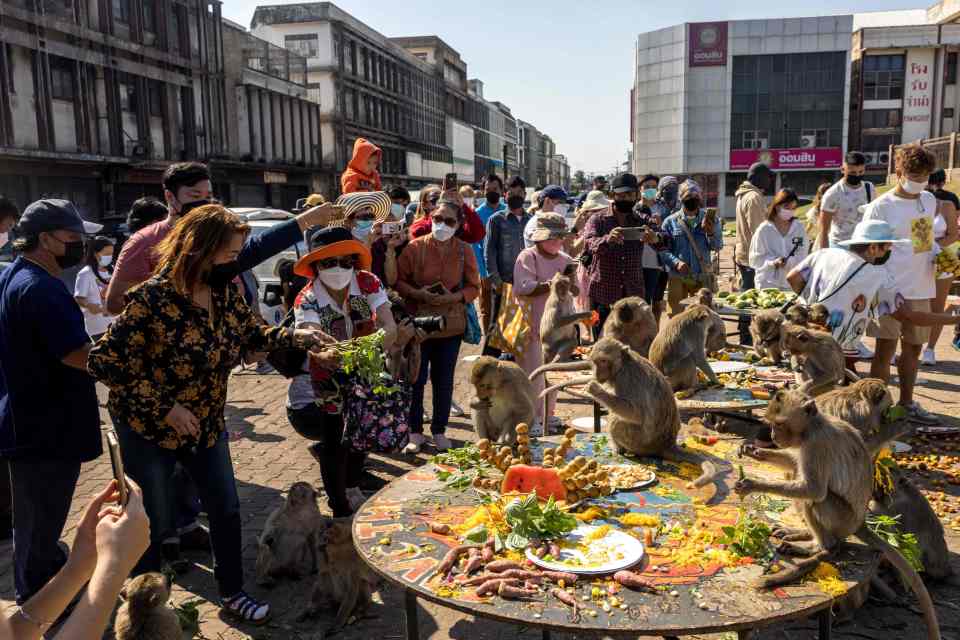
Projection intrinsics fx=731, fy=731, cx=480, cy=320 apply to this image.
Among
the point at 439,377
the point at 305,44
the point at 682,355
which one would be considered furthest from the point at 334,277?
the point at 305,44

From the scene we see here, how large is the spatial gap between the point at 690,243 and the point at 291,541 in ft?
21.1

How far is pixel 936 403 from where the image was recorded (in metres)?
8.23

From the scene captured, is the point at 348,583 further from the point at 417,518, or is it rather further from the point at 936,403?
the point at 936,403

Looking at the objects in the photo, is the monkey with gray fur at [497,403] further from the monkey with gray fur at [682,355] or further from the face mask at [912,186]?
the face mask at [912,186]

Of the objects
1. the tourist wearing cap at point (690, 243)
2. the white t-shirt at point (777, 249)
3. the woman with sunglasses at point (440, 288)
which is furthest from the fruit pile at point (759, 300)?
the woman with sunglasses at point (440, 288)

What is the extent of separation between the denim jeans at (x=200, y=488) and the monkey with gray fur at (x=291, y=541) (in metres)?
0.40

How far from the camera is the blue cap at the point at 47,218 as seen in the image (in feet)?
12.5

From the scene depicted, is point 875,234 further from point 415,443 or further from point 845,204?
point 415,443

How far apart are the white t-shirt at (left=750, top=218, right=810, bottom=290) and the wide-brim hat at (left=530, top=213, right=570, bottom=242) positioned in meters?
3.64

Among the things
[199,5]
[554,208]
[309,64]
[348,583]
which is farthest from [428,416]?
[309,64]

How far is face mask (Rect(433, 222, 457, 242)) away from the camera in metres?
6.70

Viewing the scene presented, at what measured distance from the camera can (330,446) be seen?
515cm

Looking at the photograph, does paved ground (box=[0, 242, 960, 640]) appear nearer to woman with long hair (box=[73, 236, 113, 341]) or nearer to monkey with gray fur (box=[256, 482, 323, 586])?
monkey with gray fur (box=[256, 482, 323, 586])

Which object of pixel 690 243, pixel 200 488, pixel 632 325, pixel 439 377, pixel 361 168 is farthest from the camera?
pixel 690 243
